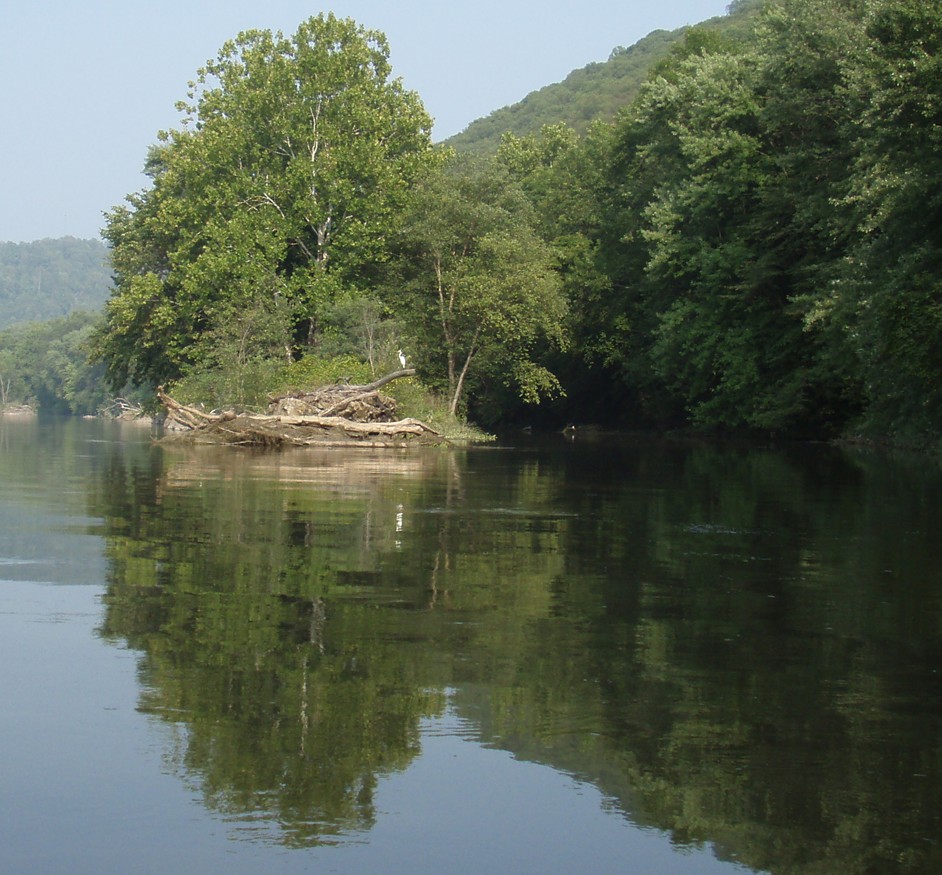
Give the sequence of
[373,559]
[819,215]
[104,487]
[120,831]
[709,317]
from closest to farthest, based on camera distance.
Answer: [120,831]
[373,559]
[104,487]
[819,215]
[709,317]

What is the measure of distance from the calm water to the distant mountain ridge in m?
110

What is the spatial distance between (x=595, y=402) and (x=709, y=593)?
58848mm

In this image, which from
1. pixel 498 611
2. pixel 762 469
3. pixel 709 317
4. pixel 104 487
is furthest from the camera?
pixel 709 317

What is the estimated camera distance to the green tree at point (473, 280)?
1885 inches

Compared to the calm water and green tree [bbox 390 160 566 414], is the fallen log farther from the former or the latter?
the calm water

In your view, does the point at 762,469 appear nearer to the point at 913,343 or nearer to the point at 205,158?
the point at 913,343

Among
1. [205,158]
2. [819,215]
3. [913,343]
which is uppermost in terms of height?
[205,158]

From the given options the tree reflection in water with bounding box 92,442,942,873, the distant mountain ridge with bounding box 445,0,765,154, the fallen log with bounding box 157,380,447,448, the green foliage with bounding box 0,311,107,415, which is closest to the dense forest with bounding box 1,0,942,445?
the fallen log with bounding box 157,380,447,448

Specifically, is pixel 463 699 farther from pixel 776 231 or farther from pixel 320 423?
pixel 776 231

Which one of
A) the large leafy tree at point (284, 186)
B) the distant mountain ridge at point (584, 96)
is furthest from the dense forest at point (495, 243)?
the distant mountain ridge at point (584, 96)

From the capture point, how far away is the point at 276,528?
14109 mm

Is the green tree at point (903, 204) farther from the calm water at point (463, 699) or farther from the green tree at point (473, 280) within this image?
the green tree at point (473, 280)

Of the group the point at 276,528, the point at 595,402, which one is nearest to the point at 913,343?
the point at 276,528

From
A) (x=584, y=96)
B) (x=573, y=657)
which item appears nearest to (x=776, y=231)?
(x=573, y=657)
